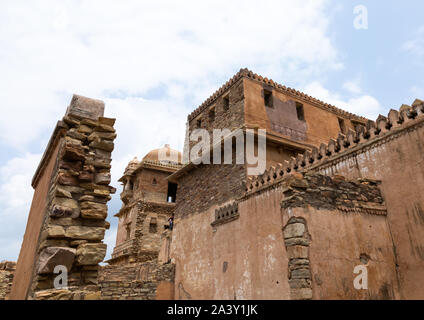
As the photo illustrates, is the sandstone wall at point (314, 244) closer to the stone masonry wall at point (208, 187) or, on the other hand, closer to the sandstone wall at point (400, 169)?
the sandstone wall at point (400, 169)

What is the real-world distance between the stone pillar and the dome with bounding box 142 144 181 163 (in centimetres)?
1971

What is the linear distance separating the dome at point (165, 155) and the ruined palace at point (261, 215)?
39.7 feet

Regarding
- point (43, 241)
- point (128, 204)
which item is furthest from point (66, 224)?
A: point (128, 204)

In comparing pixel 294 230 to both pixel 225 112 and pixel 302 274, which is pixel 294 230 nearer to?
pixel 302 274

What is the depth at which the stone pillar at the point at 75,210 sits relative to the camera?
4141 mm

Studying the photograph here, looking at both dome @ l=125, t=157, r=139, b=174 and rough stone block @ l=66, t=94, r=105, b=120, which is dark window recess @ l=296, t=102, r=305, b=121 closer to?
rough stone block @ l=66, t=94, r=105, b=120

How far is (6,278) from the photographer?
897 centimetres

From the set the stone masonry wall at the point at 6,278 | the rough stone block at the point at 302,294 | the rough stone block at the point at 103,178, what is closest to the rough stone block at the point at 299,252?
the rough stone block at the point at 302,294

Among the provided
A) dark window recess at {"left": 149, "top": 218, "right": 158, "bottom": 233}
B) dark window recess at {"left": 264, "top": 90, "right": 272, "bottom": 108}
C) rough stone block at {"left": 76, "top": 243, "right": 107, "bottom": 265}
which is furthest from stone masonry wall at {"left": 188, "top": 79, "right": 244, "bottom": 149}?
rough stone block at {"left": 76, "top": 243, "right": 107, "bottom": 265}

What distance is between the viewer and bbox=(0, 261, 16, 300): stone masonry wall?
340 inches

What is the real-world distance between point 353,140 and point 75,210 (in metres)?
6.61

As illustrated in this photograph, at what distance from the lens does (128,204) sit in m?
23.5

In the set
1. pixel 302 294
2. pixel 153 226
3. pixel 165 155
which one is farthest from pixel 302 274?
pixel 165 155

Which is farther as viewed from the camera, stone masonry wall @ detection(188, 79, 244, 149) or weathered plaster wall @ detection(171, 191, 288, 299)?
stone masonry wall @ detection(188, 79, 244, 149)
